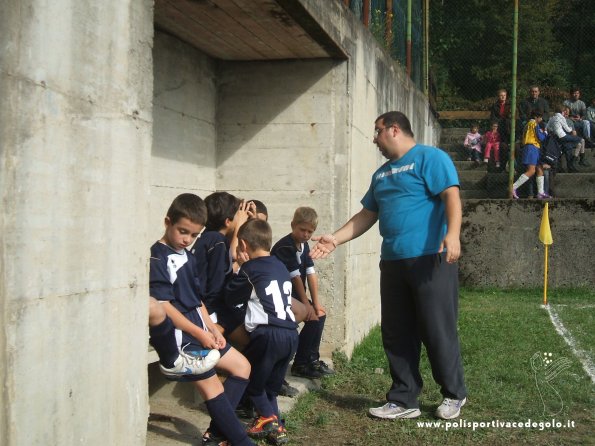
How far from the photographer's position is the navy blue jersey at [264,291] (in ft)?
15.6

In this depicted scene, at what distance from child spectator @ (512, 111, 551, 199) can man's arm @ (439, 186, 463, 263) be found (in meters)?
10.6

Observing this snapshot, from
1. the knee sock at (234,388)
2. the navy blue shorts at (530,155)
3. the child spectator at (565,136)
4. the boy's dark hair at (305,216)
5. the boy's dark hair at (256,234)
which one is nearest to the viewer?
the knee sock at (234,388)

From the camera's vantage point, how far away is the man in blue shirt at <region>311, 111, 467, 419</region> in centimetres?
507

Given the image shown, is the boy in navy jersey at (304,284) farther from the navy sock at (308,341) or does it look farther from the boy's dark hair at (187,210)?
the boy's dark hair at (187,210)

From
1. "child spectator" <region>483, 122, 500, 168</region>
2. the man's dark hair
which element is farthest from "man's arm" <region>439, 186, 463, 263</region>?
"child spectator" <region>483, 122, 500, 168</region>

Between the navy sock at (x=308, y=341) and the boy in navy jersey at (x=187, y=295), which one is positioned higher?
the boy in navy jersey at (x=187, y=295)

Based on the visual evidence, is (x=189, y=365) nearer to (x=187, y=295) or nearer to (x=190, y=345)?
(x=190, y=345)

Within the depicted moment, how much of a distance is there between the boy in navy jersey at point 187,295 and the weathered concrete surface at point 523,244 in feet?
34.1

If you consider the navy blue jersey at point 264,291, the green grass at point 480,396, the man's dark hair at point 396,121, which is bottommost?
the green grass at point 480,396

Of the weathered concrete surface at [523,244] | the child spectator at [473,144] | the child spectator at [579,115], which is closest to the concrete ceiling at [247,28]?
the weathered concrete surface at [523,244]

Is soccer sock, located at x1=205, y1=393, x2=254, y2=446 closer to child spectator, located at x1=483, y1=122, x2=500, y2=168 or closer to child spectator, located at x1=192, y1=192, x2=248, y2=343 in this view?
child spectator, located at x1=192, y1=192, x2=248, y2=343

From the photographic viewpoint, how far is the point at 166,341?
404cm

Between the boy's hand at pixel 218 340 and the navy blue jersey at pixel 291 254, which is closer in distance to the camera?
the boy's hand at pixel 218 340

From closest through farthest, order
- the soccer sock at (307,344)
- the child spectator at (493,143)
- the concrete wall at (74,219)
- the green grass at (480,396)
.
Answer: the concrete wall at (74,219) → the green grass at (480,396) → the soccer sock at (307,344) → the child spectator at (493,143)
